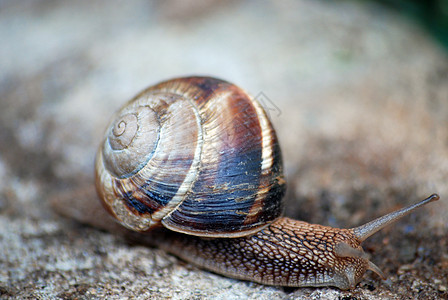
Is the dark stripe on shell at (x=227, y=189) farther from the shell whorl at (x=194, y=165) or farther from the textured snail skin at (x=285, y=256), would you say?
the textured snail skin at (x=285, y=256)

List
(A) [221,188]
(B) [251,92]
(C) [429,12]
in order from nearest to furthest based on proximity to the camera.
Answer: (A) [221,188] < (B) [251,92] < (C) [429,12]

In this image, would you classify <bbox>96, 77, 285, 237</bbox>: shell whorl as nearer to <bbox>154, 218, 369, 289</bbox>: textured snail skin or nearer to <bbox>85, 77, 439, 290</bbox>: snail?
<bbox>85, 77, 439, 290</bbox>: snail

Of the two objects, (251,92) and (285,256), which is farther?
(251,92)

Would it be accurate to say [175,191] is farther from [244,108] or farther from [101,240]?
[101,240]

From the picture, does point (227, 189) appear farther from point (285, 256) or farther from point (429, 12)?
point (429, 12)

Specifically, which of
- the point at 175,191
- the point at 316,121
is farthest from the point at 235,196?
the point at 316,121

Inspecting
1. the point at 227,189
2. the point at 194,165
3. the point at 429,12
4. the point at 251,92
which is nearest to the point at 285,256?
the point at 227,189

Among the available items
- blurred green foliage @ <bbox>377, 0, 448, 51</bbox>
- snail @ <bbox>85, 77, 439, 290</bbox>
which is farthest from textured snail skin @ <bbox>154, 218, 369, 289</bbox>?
blurred green foliage @ <bbox>377, 0, 448, 51</bbox>
